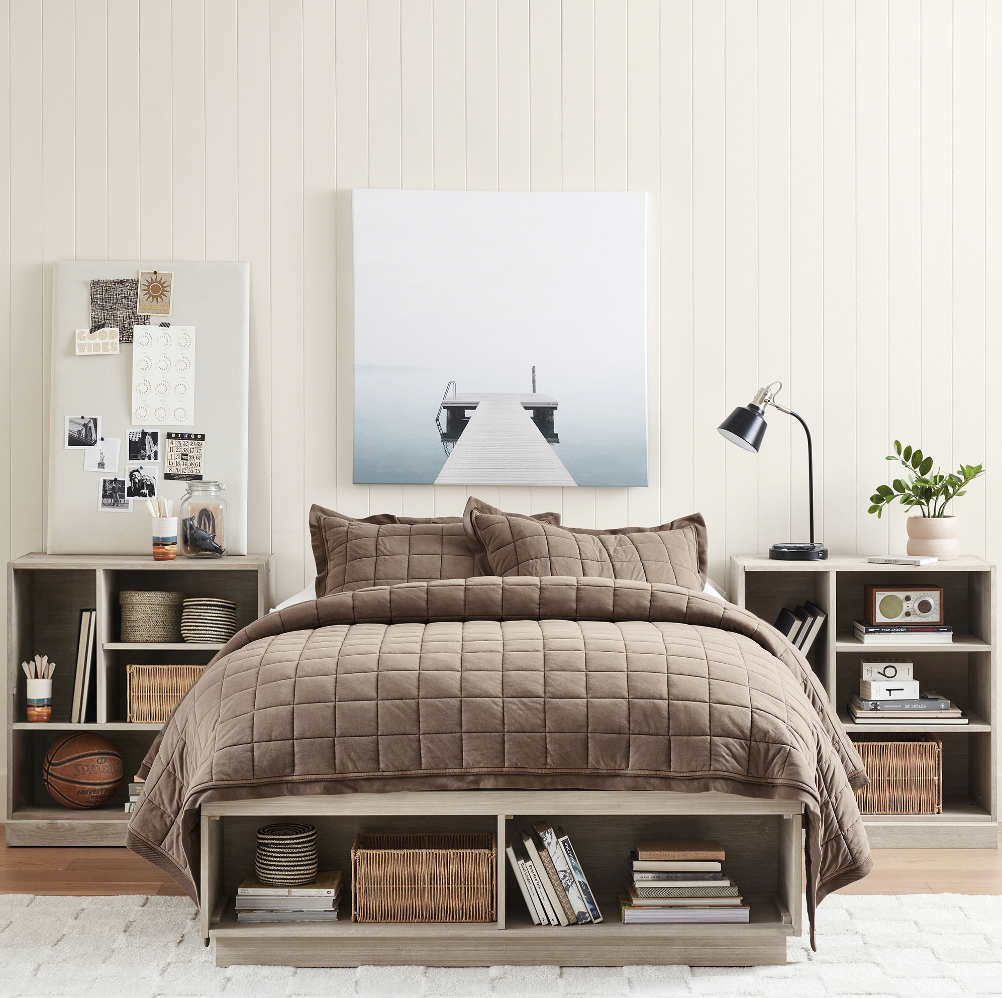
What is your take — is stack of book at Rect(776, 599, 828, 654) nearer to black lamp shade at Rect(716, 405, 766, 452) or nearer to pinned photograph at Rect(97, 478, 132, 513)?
black lamp shade at Rect(716, 405, 766, 452)

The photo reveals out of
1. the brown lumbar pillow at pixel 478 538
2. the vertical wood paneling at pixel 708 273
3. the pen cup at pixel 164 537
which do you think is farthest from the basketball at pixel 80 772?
the vertical wood paneling at pixel 708 273

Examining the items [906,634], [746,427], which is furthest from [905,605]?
[746,427]

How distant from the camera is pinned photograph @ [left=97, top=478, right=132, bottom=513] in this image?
3.54 metres

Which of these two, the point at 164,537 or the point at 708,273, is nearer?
the point at 164,537

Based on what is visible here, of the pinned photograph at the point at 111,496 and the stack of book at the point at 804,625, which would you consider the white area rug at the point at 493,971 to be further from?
the pinned photograph at the point at 111,496

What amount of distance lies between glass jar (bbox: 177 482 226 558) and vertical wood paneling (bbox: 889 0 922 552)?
7.25 ft

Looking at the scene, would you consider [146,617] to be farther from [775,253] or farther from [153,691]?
[775,253]

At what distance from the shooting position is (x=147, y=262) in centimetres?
355

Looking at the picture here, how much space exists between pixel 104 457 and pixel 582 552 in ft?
5.53

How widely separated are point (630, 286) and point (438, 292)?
2.18ft

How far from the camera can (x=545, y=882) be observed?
7.37ft

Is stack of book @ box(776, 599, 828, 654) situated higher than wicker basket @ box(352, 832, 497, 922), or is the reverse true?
stack of book @ box(776, 599, 828, 654)

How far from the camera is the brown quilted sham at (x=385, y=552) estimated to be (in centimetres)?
310

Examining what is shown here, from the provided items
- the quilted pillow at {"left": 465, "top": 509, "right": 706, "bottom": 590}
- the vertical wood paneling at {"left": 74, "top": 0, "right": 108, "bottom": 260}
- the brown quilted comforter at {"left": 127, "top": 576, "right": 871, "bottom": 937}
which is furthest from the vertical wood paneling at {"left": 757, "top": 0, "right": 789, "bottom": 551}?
the vertical wood paneling at {"left": 74, "top": 0, "right": 108, "bottom": 260}
